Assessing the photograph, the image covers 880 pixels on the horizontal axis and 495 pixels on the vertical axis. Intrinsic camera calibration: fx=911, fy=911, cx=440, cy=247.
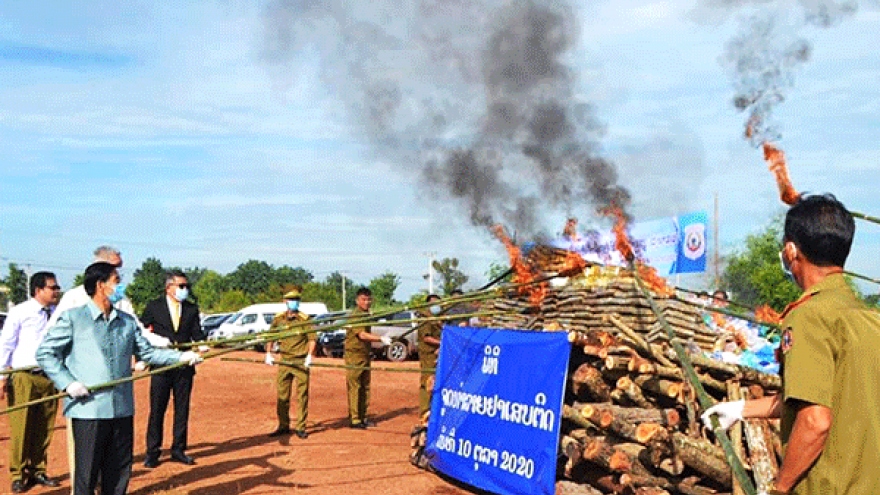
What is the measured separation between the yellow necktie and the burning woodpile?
3.90 meters

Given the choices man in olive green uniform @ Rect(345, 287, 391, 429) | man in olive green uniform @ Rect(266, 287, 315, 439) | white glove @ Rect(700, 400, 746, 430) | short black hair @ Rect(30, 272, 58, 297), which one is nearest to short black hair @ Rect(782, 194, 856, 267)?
white glove @ Rect(700, 400, 746, 430)

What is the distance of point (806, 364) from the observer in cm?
293

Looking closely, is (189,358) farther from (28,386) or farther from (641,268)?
(641,268)

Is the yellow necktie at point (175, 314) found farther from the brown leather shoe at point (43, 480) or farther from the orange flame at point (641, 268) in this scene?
the orange flame at point (641, 268)

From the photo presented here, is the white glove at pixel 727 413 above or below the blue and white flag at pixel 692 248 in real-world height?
below

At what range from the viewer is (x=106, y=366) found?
6.52 m

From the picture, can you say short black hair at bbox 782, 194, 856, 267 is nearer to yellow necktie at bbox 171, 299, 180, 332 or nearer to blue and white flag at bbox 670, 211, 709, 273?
yellow necktie at bbox 171, 299, 180, 332

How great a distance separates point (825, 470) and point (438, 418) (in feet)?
22.1

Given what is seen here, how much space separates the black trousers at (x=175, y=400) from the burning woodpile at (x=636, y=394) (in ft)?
12.8

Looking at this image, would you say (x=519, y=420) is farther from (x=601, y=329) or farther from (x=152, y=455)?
(x=152, y=455)

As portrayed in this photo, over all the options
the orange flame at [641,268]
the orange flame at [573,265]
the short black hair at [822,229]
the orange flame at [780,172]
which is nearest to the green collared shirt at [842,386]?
the short black hair at [822,229]

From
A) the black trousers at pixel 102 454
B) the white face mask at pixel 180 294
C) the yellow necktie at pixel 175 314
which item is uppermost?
the white face mask at pixel 180 294

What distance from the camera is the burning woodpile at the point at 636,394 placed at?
6723 millimetres

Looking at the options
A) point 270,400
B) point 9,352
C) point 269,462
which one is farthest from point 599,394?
point 270,400
